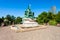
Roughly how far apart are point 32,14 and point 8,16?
24.2m

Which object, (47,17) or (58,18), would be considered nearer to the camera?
(58,18)

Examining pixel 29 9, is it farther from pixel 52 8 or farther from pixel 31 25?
pixel 52 8

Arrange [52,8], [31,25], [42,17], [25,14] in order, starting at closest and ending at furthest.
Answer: [31,25] → [25,14] → [42,17] → [52,8]

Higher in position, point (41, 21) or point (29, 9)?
point (29, 9)

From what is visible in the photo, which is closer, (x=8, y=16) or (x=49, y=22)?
(x=49, y=22)

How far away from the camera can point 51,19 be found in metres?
51.7

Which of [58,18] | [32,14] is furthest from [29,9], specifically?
[58,18]

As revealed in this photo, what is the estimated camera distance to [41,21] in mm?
51406

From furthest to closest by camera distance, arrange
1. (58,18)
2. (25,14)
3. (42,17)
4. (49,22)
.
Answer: (42,17) < (49,22) < (58,18) < (25,14)

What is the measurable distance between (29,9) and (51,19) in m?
20.1

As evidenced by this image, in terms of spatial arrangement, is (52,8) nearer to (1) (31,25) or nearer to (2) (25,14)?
(2) (25,14)

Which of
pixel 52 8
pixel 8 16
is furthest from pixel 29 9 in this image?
pixel 52 8

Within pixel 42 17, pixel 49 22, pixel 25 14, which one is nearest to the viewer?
pixel 25 14

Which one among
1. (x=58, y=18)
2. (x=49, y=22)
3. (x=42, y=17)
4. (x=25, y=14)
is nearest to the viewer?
(x=25, y=14)
